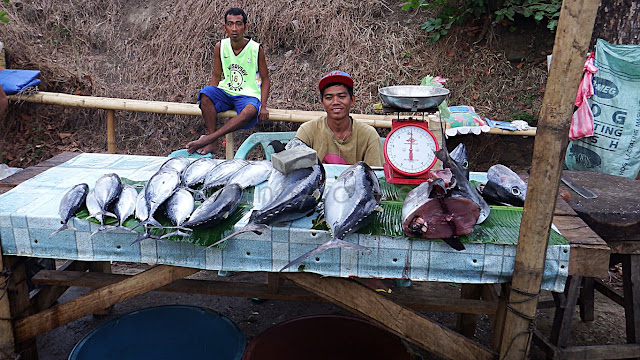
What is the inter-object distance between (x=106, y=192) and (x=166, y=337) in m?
1.06

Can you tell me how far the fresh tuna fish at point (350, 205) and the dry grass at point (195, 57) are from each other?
17.5 ft

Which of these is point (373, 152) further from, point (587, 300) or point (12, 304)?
point (12, 304)

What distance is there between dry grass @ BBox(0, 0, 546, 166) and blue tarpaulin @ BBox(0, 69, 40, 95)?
153cm

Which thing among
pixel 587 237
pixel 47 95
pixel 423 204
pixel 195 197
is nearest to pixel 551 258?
pixel 587 237

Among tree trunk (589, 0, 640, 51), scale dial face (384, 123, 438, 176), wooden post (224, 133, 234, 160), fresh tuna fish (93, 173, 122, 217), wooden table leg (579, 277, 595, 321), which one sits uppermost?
tree trunk (589, 0, 640, 51)

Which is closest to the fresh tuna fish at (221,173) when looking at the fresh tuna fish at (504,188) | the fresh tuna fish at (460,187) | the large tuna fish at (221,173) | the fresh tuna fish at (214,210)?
the large tuna fish at (221,173)

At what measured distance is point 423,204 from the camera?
2125 mm

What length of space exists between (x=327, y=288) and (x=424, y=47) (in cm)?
672

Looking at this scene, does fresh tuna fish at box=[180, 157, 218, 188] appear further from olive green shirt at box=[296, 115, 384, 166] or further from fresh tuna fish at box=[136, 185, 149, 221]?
olive green shirt at box=[296, 115, 384, 166]

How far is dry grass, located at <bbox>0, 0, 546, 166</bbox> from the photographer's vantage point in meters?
7.70

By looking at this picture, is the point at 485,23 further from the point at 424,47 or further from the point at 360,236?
the point at 360,236

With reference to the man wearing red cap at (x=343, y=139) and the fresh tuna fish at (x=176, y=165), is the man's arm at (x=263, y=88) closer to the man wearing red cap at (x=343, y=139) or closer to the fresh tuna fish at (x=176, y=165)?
the man wearing red cap at (x=343, y=139)

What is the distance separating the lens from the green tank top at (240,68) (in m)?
5.89

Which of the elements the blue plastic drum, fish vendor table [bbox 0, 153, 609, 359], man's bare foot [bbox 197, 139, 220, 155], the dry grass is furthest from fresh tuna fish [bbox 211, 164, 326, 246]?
the dry grass
